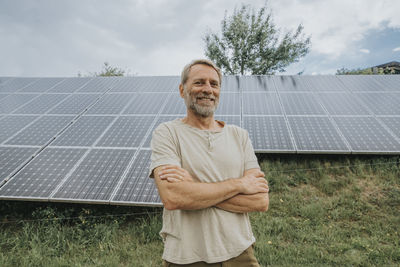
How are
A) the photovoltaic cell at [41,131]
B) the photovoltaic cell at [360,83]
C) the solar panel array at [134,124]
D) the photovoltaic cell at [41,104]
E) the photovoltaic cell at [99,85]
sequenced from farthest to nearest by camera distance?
the photovoltaic cell at [99,85], the photovoltaic cell at [360,83], the photovoltaic cell at [41,104], the photovoltaic cell at [41,131], the solar panel array at [134,124]

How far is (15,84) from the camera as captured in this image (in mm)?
8375

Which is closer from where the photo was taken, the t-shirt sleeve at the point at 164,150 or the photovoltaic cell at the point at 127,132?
the t-shirt sleeve at the point at 164,150

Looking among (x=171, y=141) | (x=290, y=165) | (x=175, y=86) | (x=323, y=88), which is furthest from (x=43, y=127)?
Answer: (x=323, y=88)

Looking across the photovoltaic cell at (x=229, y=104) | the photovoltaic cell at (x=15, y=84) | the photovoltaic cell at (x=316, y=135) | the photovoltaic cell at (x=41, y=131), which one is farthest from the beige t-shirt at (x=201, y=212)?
the photovoltaic cell at (x=15, y=84)

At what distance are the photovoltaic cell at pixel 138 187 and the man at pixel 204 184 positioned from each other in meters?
1.96

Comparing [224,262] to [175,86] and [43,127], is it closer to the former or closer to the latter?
[43,127]

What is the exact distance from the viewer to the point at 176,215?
1651mm

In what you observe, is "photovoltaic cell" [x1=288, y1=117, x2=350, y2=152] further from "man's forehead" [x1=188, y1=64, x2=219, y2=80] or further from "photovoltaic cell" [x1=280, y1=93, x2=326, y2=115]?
"man's forehead" [x1=188, y1=64, x2=219, y2=80]

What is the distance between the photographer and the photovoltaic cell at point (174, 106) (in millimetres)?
5809

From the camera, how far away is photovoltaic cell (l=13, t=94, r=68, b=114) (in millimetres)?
6352

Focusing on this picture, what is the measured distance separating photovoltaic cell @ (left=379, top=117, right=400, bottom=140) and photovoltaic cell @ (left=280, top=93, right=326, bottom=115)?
4.62ft

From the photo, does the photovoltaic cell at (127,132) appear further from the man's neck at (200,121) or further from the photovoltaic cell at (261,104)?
the man's neck at (200,121)

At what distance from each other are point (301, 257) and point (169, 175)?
2.72 metres

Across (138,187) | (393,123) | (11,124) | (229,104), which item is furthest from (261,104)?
(11,124)
